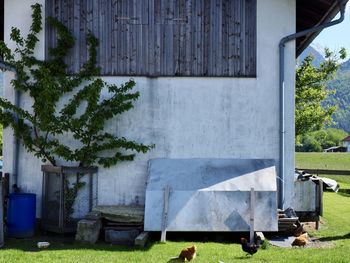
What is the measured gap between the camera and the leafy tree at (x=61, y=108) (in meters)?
12.0

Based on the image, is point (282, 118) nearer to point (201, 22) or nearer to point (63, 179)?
point (201, 22)

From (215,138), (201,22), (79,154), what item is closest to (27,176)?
(79,154)

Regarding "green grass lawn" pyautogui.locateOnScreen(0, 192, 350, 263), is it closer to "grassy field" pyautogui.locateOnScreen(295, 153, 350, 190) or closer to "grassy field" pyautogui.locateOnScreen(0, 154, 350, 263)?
"grassy field" pyautogui.locateOnScreen(0, 154, 350, 263)

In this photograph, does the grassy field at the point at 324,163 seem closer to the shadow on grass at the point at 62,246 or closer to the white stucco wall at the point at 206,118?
the white stucco wall at the point at 206,118

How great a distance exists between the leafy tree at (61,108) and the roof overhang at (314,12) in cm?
486

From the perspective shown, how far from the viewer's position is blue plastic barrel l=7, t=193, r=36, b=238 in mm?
11508

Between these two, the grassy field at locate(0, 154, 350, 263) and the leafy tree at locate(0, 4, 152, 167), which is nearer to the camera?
the grassy field at locate(0, 154, 350, 263)

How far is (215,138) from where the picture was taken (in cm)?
1253

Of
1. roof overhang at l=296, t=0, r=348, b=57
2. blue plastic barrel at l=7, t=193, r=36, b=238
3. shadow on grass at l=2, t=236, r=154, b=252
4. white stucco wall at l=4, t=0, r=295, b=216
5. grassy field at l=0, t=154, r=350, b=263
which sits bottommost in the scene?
shadow on grass at l=2, t=236, r=154, b=252

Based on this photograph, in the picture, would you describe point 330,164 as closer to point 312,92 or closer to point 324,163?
point 324,163

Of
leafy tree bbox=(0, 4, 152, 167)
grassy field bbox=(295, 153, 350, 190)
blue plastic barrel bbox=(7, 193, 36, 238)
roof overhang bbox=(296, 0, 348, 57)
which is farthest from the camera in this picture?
grassy field bbox=(295, 153, 350, 190)

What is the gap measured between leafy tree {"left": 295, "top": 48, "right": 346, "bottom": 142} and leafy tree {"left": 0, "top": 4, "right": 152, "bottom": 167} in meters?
12.4

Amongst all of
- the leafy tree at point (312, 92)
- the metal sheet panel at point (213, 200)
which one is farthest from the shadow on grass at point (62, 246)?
the leafy tree at point (312, 92)

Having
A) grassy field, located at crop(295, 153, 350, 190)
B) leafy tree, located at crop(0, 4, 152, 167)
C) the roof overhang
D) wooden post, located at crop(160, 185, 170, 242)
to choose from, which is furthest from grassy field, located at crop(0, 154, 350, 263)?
grassy field, located at crop(295, 153, 350, 190)
